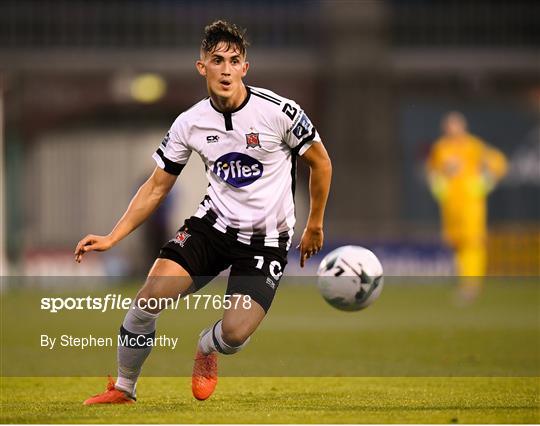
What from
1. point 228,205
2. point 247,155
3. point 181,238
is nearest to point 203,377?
point 181,238

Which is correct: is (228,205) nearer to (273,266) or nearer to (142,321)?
(273,266)

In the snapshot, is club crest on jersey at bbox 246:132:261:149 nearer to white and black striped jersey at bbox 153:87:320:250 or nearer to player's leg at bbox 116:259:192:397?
white and black striped jersey at bbox 153:87:320:250

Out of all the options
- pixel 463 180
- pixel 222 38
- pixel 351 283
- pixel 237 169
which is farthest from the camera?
pixel 463 180

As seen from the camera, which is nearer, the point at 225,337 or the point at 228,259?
the point at 225,337

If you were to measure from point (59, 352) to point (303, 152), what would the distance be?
4833 millimetres

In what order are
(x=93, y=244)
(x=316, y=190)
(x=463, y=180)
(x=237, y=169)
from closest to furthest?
(x=93, y=244) → (x=237, y=169) → (x=316, y=190) → (x=463, y=180)

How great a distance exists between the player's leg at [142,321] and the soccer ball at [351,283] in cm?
120

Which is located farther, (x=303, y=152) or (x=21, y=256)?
(x=21, y=256)

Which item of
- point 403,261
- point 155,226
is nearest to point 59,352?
point 155,226

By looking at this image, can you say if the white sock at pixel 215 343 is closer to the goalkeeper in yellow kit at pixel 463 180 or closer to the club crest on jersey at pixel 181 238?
the club crest on jersey at pixel 181 238

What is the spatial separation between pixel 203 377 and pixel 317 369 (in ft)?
8.76

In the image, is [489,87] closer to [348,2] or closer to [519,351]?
[348,2]

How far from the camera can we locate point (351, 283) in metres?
8.38

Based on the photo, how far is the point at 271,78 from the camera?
2778 centimetres
